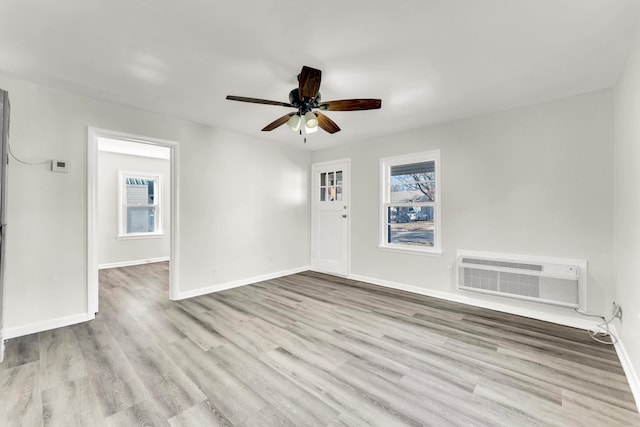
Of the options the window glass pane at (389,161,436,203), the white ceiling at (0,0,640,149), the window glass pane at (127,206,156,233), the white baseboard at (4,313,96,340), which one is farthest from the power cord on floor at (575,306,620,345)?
the window glass pane at (127,206,156,233)

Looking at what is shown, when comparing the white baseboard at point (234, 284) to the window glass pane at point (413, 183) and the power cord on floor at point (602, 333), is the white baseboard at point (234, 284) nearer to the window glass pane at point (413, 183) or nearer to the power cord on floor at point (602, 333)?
the window glass pane at point (413, 183)

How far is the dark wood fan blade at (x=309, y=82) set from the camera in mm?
2131

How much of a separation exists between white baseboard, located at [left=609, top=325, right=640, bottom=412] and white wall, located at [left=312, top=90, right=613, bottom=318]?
1.56 ft

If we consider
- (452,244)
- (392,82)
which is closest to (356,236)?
(452,244)

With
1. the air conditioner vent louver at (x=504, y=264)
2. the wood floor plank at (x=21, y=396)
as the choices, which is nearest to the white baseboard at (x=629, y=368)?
the air conditioner vent louver at (x=504, y=264)

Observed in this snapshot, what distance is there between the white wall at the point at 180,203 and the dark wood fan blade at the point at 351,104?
229 centimetres

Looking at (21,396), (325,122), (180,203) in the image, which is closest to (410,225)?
(325,122)

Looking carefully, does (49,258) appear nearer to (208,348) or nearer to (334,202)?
(208,348)

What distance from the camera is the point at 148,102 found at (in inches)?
127

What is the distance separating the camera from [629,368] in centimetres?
207

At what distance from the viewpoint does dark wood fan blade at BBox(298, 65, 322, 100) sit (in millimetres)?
2131

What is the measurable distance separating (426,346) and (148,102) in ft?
12.8

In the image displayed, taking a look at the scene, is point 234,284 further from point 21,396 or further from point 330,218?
point 21,396

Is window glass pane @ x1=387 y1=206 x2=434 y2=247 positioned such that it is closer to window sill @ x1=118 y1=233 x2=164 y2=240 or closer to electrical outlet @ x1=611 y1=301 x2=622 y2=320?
electrical outlet @ x1=611 y1=301 x2=622 y2=320
